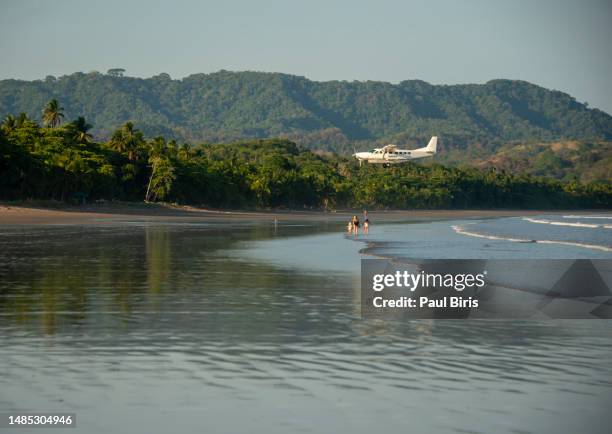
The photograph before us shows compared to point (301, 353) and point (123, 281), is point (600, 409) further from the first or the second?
point (123, 281)

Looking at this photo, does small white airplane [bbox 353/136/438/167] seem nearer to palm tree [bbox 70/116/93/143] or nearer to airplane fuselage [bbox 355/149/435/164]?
airplane fuselage [bbox 355/149/435/164]

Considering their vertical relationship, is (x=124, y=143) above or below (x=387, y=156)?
above

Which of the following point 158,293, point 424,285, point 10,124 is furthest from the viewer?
point 10,124

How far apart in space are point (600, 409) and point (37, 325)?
10.6 metres

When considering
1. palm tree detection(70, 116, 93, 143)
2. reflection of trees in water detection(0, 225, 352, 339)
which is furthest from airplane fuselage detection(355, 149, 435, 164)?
reflection of trees in water detection(0, 225, 352, 339)

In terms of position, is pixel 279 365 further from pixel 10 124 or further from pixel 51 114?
pixel 51 114

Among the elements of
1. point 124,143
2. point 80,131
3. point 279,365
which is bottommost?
point 279,365

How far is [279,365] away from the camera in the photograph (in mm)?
13406

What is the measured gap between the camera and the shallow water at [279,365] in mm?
10547

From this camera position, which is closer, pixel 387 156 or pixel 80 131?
pixel 80 131

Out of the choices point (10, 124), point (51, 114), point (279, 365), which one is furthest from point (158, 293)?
point (51, 114)

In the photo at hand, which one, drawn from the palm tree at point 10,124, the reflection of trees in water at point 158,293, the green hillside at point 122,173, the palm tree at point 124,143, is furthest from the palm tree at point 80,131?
the reflection of trees in water at point 158,293

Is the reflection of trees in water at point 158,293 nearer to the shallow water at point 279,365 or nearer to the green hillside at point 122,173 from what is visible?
the shallow water at point 279,365

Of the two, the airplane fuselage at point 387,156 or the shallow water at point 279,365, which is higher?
the airplane fuselage at point 387,156
